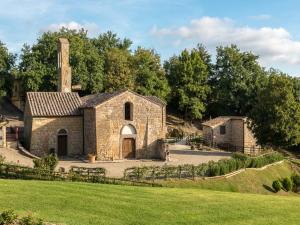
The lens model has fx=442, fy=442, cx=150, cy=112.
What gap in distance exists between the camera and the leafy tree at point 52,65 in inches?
2562

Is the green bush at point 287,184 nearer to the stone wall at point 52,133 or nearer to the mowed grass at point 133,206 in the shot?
the mowed grass at point 133,206

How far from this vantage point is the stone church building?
42.4 m

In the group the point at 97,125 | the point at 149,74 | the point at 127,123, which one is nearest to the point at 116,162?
the point at 97,125

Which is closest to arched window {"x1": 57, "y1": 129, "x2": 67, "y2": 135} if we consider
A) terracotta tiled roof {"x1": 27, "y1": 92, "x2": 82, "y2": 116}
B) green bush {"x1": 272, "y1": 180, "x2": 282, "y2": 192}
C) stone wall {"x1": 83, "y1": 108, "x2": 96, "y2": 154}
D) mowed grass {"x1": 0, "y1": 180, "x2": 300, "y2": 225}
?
terracotta tiled roof {"x1": 27, "y1": 92, "x2": 82, "y2": 116}

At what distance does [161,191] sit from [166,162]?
16.8 meters

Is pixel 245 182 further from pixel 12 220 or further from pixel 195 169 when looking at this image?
pixel 12 220

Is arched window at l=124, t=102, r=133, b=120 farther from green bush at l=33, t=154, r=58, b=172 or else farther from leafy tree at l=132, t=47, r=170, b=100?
leafy tree at l=132, t=47, r=170, b=100

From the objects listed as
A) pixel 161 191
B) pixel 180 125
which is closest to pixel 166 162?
pixel 161 191

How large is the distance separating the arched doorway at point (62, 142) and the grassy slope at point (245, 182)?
15254mm

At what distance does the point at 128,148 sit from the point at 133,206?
81.2 feet

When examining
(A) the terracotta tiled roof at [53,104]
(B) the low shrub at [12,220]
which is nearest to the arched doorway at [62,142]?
(A) the terracotta tiled roof at [53,104]

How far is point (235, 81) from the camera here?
2992 inches

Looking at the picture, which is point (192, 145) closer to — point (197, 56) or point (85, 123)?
point (85, 123)

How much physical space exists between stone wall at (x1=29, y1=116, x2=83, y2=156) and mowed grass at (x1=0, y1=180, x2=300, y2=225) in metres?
19.5
